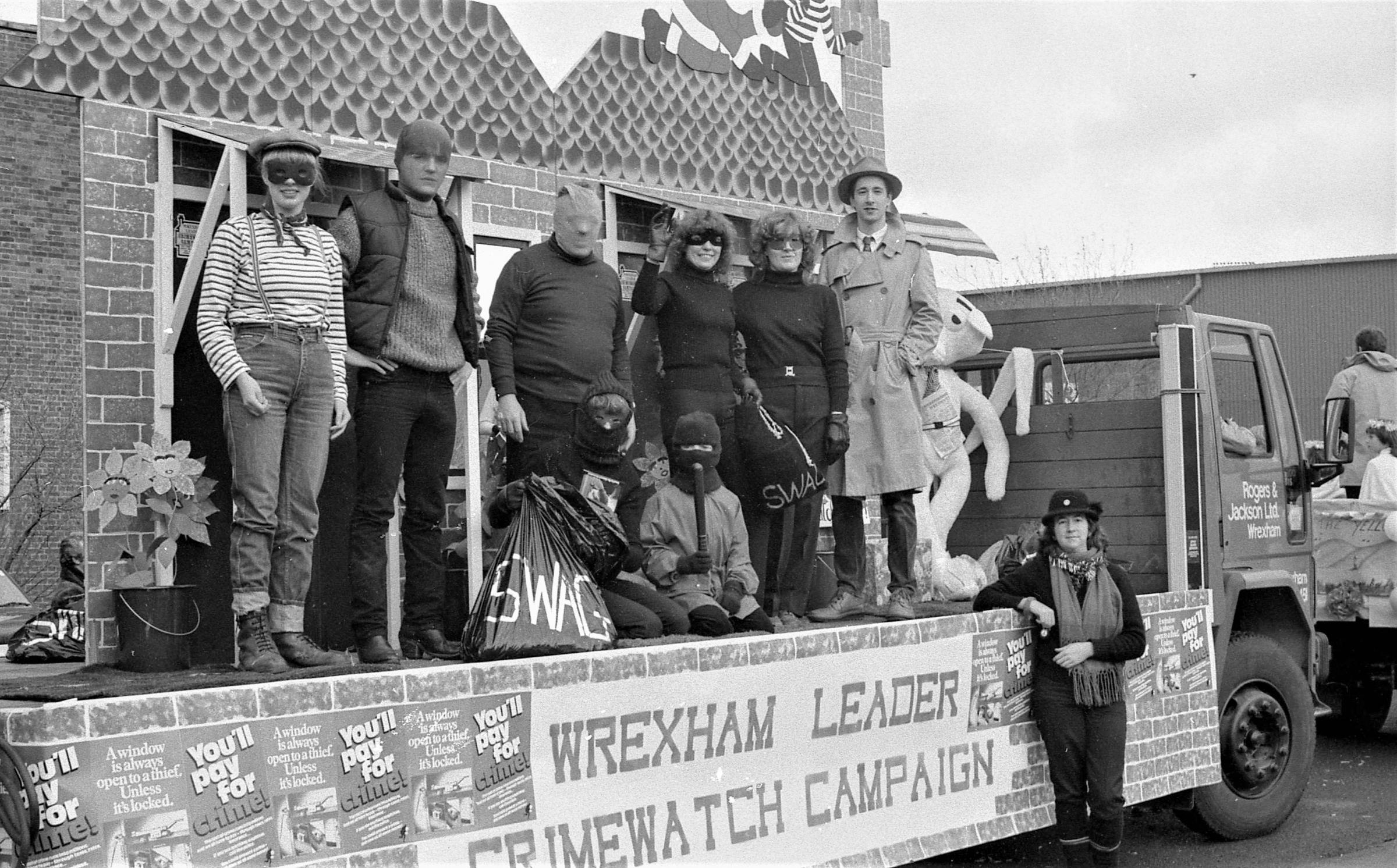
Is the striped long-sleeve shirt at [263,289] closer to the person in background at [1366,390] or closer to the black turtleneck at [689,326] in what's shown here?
the black turtleneck at [689,326]

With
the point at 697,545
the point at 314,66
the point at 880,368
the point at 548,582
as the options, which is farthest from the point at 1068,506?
the point at 314,66

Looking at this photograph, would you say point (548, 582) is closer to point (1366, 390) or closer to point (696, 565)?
point (696, 565)

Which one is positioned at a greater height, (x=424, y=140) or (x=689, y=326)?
(x=424, y=140)

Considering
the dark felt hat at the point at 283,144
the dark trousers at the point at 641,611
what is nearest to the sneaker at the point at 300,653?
the dark trousers at the point at 641,611

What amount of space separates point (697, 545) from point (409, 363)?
1268 mm

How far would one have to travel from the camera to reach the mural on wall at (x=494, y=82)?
19.6 ft

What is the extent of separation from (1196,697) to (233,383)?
4.50m

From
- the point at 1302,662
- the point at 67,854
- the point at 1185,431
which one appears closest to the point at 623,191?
the point at 1185,431

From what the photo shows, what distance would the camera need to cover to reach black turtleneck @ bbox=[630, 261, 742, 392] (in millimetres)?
6340

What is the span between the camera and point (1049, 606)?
620 cm

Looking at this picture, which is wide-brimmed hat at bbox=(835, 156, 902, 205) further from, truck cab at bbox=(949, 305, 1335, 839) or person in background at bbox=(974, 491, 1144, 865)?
person in background at bbox=(974, 491, 1144, 865)

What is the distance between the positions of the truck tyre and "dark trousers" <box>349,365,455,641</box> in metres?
3.87

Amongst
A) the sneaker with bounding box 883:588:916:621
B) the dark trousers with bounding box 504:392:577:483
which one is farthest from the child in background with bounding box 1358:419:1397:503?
the dark trousers with bounding box 504:392:577:483

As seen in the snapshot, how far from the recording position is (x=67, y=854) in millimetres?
3463
